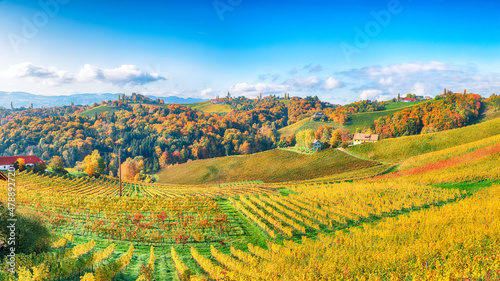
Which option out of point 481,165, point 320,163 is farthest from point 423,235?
point 320,163

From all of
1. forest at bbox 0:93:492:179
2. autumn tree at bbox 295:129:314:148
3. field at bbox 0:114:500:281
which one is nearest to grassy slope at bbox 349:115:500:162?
field at bbox 0:114:500:281

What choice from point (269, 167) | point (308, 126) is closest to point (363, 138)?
point (308, 126)

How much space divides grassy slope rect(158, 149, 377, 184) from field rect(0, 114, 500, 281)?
87.2 ft

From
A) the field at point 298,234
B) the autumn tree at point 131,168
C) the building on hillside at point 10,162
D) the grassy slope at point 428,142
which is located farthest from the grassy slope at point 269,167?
the building on hillside at point 10,162

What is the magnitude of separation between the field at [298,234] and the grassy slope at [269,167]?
26.6m

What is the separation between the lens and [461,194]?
3109 centimetres

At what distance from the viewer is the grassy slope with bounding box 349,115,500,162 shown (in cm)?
6606

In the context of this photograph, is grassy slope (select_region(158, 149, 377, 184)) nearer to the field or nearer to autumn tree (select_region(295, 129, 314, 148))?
autumn tree (select_region(295, 129, 314, 148))

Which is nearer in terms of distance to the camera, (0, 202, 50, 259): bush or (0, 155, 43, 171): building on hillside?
(0, 202, 50, 259): bush

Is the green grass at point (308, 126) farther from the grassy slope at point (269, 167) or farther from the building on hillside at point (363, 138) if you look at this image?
the grassy slope at point (269, 167)

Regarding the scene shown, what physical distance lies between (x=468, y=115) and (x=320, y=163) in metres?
91.1

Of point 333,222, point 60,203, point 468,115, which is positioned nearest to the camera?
point 333,222

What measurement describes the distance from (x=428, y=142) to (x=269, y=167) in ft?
146

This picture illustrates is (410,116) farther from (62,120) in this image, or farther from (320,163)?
(62,120)
